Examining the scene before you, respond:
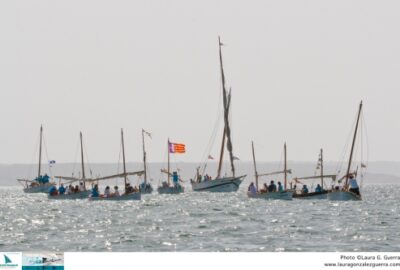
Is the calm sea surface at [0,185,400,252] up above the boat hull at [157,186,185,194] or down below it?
below

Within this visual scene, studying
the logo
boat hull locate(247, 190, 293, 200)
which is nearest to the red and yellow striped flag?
boat hull locate(247, 190, 293, 200)

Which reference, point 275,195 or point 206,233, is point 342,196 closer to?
point 275,195

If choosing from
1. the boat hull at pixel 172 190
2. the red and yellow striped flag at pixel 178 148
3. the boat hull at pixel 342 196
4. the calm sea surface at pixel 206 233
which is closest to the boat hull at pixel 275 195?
the boat hull at pixel 342 196

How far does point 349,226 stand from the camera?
6494cm

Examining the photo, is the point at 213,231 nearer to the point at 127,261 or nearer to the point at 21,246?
the point at 21,246

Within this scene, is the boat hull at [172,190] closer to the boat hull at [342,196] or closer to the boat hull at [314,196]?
the boat hull at [314,196]

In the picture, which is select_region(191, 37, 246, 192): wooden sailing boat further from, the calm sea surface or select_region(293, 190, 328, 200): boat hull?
the calm sea surface

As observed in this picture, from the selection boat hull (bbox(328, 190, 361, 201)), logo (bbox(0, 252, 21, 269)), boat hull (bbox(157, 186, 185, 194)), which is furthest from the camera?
boat hull (bbox(157, 186, 185, 194))

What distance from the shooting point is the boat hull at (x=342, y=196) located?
397ft

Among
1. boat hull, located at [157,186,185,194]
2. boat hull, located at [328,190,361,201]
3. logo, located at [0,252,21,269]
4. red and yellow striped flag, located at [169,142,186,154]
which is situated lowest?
logo, located at [0,252,21,269]

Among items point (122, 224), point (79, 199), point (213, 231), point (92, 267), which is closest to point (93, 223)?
point (122, 224)

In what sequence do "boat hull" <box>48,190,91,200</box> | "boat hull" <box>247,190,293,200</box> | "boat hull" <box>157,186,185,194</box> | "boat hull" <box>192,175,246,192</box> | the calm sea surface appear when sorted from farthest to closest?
1. "boat hull" <box>157,186,185,194</box>
2. "boat hull" <box>192,175,246,192</box>
3. "boat hull" <box>48,190,91,200</box>
4. "boat hull" <box>247,190,293,200</box>
5. the calm sea surface

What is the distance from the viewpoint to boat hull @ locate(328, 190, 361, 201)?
12100 centimetres

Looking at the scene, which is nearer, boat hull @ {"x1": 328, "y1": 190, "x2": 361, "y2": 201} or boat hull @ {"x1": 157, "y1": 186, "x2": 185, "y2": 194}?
boat hull @ {"x1": 328, "y1": 190, "x2": 361, "y2": 201}
